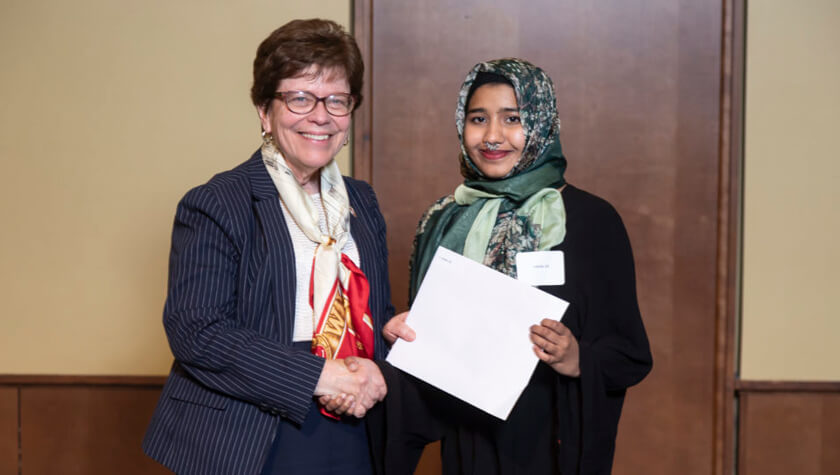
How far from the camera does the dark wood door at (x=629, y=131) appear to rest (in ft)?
9.48

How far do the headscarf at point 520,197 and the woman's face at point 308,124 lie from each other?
0.36 metres

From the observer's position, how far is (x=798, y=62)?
2.86 m

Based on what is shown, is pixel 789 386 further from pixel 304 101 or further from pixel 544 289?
pixel 304 101

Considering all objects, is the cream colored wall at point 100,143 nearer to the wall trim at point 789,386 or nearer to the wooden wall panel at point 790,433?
the wall trim at point 789,386

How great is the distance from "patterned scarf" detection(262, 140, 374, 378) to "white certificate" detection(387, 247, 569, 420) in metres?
0.13

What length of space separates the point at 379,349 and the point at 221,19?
6.29ft

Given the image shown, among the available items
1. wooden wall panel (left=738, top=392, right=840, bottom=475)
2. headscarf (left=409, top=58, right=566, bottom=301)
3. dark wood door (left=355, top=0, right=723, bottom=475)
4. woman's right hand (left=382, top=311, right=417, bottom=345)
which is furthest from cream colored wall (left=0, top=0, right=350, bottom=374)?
wooden wall panel (left=738, top=392, right=840, bottom=475)

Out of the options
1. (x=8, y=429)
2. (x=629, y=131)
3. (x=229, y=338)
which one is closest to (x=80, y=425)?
(x=8, y=429)

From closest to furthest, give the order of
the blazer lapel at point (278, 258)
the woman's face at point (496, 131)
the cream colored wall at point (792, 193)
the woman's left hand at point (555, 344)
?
1. the woman's left hand at point (555, 344)
2. the blazer lapel at point (278, 258)
3. the woman's face at point (496, 131)
4. the cream colored wall at point (792, 193)

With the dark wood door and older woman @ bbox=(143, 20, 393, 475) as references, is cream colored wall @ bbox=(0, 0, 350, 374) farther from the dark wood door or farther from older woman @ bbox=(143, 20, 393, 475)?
older woman @ bbox=(143, 20, 393, 475)

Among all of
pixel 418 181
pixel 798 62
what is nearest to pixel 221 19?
pixel 418 181

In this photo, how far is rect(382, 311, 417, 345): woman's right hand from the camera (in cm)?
151

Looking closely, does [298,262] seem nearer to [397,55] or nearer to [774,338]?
[397,55]

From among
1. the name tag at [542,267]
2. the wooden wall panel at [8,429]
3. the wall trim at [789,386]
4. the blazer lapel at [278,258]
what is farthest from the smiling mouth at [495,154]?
the wooden wall panel at [8,429]
